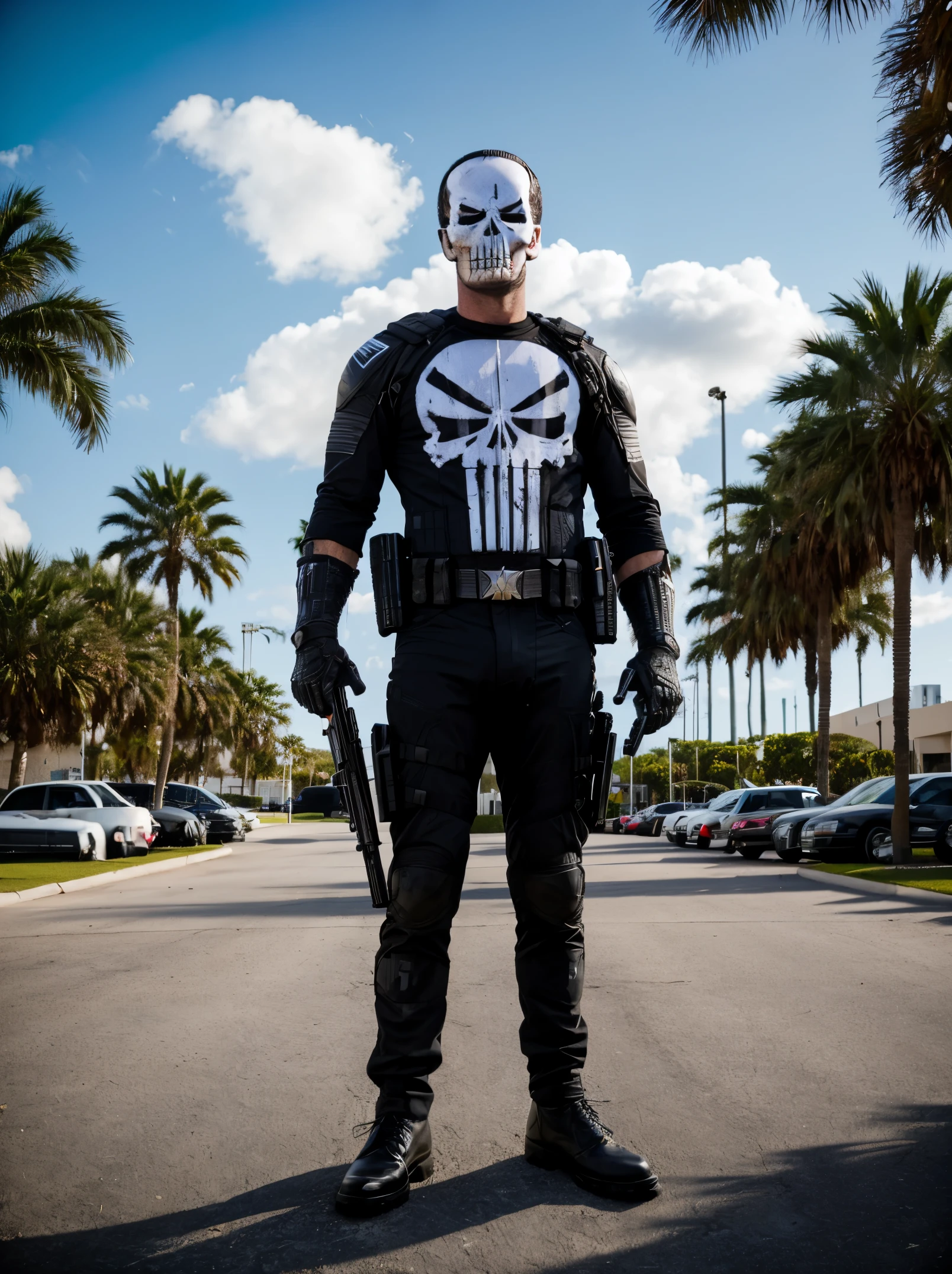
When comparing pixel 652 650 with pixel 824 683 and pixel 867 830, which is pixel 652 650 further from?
pixel 824 683

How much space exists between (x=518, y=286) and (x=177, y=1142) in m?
2.53

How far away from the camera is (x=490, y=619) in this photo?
2.80 metres

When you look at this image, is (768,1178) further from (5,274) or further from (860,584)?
(860,584)

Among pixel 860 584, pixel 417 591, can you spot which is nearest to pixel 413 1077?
pixel 417 591

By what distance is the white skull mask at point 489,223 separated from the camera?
3084mm

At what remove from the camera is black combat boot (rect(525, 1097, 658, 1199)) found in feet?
7.80

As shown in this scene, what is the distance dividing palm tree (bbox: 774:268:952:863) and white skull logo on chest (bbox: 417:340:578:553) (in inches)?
543

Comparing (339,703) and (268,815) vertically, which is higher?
(339,703)

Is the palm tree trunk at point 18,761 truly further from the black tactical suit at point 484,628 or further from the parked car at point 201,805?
the black tactical suit at point 484,628

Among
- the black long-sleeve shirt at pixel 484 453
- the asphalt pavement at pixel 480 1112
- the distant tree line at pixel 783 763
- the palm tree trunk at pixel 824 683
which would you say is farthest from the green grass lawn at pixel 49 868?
the distant tree line at pixel 783 763

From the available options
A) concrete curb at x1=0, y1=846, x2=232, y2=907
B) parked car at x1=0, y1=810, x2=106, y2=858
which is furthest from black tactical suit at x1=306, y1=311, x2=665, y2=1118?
parked car at x1=0, y1=810, x2=106, y2=858

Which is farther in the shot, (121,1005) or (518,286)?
(121,1005)

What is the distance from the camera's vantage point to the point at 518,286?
10.3 feet

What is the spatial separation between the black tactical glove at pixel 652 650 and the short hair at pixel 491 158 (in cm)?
113
